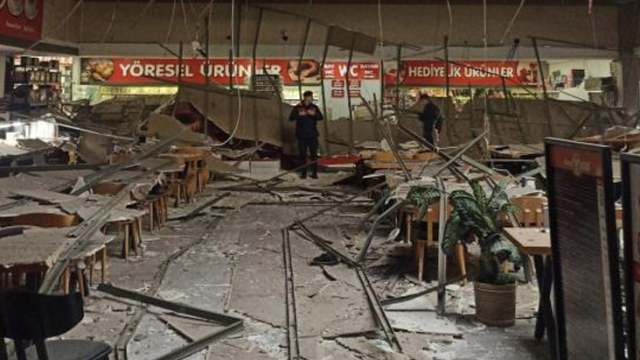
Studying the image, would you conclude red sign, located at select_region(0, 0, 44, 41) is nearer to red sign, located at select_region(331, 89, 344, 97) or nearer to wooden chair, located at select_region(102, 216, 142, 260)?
wooden chair, located at select_region(102, 216, 142, 260)

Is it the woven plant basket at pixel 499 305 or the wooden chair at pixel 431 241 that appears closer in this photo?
the woven plant basket at pixel 499 305

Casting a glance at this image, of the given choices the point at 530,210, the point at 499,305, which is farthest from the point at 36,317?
the point at 530,210

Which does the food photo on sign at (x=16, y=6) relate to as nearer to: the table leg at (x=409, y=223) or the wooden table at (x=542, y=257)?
the table leg at (x=409, y=223)

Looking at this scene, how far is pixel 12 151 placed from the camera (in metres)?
8.46

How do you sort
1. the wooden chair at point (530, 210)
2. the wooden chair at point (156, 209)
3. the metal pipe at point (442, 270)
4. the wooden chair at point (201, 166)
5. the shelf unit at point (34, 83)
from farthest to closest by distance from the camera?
the shelf unit at point (34, 83) → the wooden chair at point (201, 166) → the wooden chair at point (156, 209) → the wooden chair at point (530, 210) → the metal pipe at point (442, 270)

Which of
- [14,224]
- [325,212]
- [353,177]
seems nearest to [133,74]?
[353,177]

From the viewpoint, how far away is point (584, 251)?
2072 mm

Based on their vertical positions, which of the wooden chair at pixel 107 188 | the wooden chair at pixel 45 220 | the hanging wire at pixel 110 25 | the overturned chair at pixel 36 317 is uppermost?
the hanging wire at pixel 110 25

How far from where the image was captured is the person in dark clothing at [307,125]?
488 inches

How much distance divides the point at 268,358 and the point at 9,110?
326 inches

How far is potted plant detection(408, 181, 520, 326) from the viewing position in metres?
4.46

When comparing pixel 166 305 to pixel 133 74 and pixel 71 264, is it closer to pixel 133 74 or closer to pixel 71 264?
pixel 71 264

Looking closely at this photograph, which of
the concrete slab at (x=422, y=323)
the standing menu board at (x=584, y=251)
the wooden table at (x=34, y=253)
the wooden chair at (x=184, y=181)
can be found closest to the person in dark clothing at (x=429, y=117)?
the wooden chair at (x=184, y=181)

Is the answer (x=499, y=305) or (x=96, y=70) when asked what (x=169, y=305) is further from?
(x=96, y=70)
